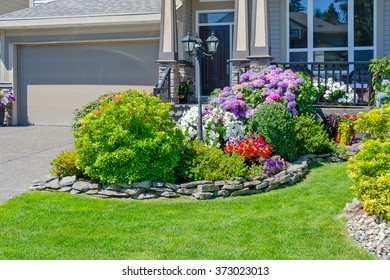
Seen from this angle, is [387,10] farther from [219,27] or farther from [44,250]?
[44,250]

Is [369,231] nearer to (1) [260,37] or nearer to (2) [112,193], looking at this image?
(2) [112,193]

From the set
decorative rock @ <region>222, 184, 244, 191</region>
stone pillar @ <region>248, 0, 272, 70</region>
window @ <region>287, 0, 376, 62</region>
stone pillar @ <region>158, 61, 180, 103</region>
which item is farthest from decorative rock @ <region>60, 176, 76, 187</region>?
window @ <region>287, 0, 376, 62</region>

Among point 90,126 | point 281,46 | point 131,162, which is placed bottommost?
point 131,162

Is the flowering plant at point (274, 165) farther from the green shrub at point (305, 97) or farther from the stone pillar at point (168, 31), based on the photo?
the stone pillar at point (168, 31)

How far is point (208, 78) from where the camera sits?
13.8 metres

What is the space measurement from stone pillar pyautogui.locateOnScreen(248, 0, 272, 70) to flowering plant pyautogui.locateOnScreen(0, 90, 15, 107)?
27.6 ft

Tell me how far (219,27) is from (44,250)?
10.1 m

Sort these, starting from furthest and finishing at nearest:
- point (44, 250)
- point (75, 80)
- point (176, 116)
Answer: point (75, 80)
point (176, 116)
point (44, 250)

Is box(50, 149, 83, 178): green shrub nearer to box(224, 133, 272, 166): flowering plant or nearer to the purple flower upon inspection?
box(224, 133, 272, 166): flowering plant

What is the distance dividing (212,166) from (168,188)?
2.75ft

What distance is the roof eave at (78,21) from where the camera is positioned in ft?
45.6

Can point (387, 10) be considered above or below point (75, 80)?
above

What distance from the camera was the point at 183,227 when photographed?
19.0 ft
